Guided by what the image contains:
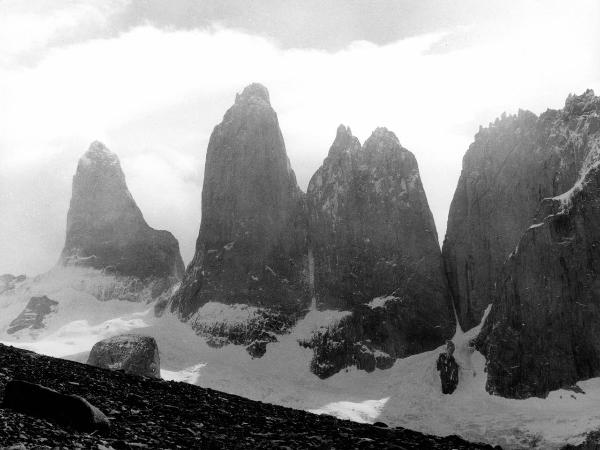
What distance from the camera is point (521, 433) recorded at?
239 ft

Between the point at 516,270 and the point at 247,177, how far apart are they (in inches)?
2191

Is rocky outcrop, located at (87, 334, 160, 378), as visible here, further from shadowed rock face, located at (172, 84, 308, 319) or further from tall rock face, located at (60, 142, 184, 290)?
tall rock face, located at (60, 142, 184, 290)

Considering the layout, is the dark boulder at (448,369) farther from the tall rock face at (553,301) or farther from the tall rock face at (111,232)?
the tall rock face at (111,232)

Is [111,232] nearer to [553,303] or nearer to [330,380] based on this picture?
[330,380]

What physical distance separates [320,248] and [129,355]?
135ft

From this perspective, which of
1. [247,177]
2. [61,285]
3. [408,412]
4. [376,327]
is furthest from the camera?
[61,285]

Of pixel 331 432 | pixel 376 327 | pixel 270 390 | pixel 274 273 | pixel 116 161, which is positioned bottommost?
pixel 331 432

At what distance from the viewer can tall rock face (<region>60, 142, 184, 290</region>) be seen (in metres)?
143

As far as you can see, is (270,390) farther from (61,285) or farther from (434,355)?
(61,285)

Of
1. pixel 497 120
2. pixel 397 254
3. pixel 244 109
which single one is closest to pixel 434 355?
pixel 397 254

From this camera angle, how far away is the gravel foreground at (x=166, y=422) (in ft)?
50.8

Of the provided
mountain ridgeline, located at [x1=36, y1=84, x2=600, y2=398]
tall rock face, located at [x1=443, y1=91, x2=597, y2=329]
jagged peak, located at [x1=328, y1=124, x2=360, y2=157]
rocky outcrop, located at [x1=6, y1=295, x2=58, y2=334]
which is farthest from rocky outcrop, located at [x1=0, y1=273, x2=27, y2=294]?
tall rock face, located at [x1=443, y1=91, x2=597, y2=329]

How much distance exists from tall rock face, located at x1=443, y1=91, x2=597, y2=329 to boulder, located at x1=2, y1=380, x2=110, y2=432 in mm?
86301

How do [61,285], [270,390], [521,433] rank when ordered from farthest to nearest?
[61,285]
[270,390]
[521,433]
